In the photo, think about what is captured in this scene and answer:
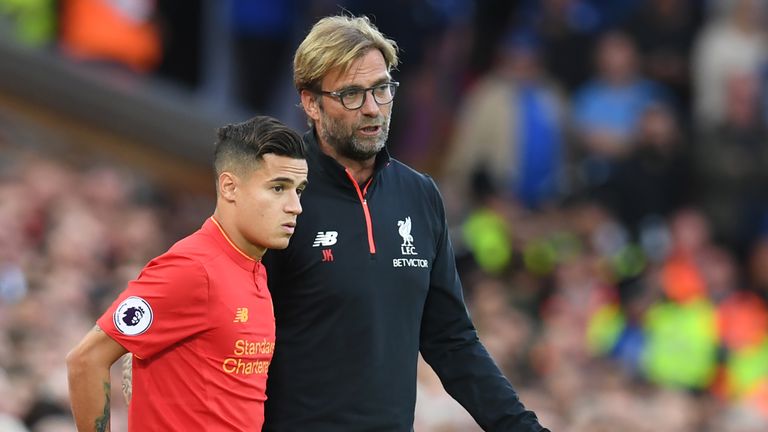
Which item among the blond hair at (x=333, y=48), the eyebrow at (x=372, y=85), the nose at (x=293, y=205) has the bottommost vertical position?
the nose at (x=293, y=205)

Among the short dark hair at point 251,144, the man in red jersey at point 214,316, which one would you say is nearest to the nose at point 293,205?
the man in red jersey at point 214,316

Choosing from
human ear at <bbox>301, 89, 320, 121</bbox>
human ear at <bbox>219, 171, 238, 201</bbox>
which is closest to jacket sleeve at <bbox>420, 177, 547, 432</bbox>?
human ear at <bbox>301, 89, 320, 121</bbox>

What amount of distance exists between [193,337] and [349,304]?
1.64 feet

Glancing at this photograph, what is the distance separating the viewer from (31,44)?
11672 millimetres

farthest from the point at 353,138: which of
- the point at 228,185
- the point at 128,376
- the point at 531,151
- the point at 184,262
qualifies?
the point at 531,151

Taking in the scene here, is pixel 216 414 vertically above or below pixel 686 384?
below

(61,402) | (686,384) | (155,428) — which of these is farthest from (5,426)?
(686,384)

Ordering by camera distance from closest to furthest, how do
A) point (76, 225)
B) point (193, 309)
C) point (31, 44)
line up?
point (193, 309), point (76, 225), point (31, 44)

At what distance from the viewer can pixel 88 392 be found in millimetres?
4148

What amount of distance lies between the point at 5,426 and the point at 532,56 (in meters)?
6.94

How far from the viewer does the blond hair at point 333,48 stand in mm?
4512

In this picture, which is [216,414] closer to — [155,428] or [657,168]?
[155,428]

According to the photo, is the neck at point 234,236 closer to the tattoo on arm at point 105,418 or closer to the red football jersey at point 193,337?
the red football jersey at point 193,337

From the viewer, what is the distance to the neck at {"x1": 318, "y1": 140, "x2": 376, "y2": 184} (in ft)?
15.2
